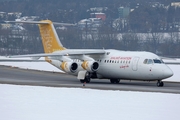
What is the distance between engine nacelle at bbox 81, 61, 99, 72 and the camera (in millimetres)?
38516

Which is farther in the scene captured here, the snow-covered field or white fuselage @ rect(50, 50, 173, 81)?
white fuselage @ rect(50, 50, 173, 81)

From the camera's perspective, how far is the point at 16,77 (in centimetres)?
4325

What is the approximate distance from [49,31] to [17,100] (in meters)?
17.6

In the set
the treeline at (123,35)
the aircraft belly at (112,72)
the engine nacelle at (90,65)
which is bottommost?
the treeline at (123,35)

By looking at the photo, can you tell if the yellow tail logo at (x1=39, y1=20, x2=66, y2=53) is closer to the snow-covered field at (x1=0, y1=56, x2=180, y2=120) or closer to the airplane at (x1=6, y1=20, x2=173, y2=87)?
the airplane at (x1=6, y1=20, x2=173, y2=87)

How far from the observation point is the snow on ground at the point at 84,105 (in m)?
22.2

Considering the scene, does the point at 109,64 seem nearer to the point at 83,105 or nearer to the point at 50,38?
the point at 50,38

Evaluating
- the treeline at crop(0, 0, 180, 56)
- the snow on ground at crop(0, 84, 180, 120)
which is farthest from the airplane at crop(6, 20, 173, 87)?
the treeline at crop(0, 0, 180, 56)

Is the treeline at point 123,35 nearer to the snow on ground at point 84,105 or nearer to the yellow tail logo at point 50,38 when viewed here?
the yellow tail logo at point 50,38

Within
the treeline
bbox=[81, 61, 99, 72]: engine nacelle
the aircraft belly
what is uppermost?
bbox=[81, 61, 99, 72]: engine nacelle

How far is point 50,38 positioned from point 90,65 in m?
5.55

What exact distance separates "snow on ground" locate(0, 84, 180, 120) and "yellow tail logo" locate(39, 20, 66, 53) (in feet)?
43.6

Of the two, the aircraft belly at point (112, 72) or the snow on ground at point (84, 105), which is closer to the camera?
the snow on ground at point (84, 105)

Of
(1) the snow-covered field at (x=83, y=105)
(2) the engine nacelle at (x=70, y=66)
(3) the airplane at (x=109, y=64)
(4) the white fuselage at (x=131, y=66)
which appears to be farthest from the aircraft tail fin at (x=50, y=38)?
(1) the snow-covered field at (x=83, y=105)
